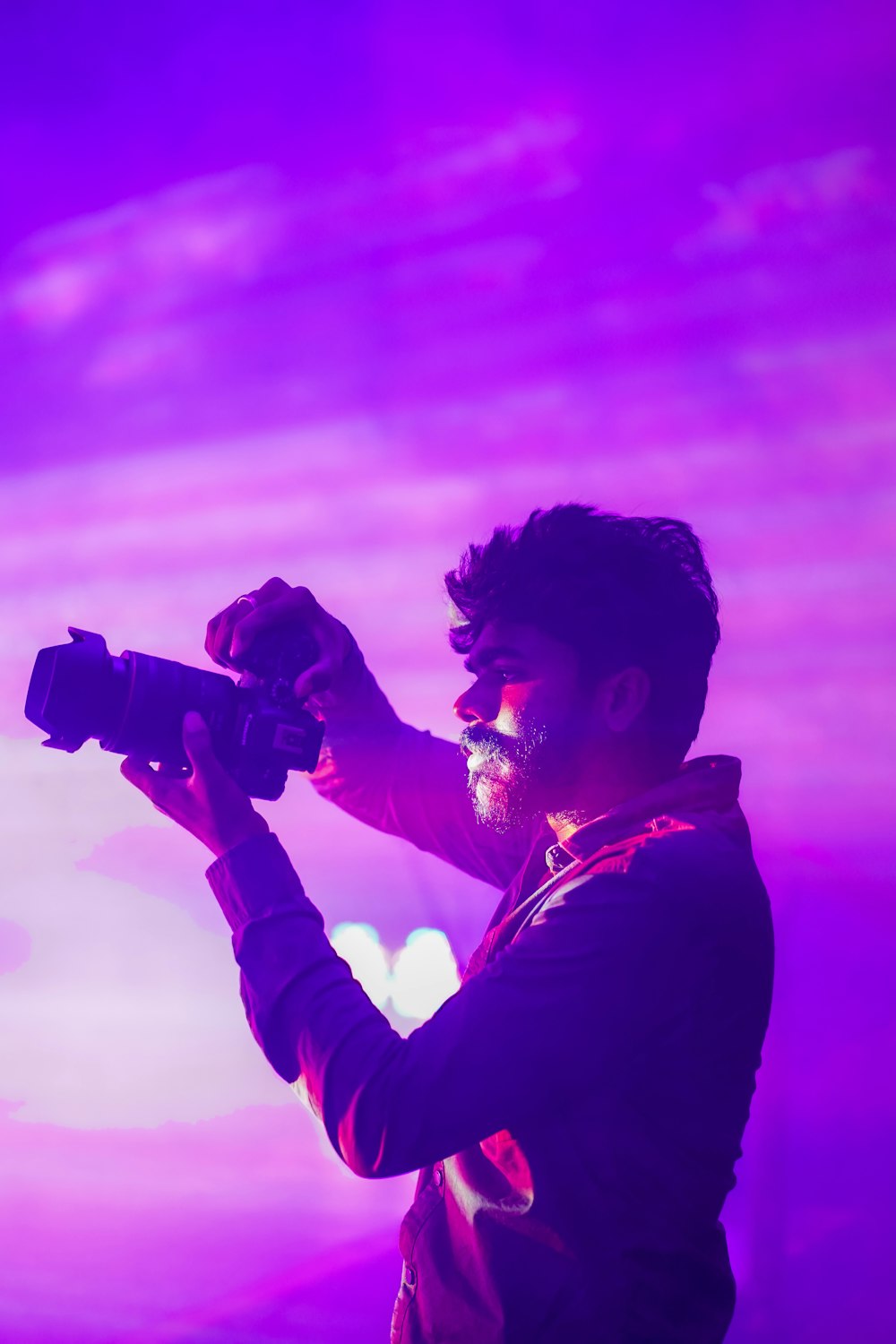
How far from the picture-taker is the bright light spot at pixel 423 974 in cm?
244

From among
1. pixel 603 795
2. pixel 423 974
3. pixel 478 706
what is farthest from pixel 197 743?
pixel 423 974

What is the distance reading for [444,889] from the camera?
249cm

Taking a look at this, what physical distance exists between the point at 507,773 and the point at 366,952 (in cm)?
141

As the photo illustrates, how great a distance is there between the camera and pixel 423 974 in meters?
2.45

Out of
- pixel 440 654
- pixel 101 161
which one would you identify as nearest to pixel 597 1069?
pixel 440 654

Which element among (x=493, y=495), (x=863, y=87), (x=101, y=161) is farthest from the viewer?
(x=101, y=161)

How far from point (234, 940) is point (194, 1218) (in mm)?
1806

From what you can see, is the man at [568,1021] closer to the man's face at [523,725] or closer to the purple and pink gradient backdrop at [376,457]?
the man's face at [523,725]

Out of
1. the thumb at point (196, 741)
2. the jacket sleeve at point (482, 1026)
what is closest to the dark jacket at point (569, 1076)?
the jacket sleeve at point (482, 1026)

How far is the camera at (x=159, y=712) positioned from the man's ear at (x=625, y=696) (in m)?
0.32

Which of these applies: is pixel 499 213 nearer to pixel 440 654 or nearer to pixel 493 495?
pixel 493 495

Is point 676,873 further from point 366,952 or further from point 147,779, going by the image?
point 366,952

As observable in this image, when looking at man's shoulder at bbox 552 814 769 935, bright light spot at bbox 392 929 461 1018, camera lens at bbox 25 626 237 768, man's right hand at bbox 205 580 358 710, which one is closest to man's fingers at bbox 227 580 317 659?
man's right hand at bbox 205 580 358 710

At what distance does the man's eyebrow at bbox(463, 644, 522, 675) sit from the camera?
49.3 inches
